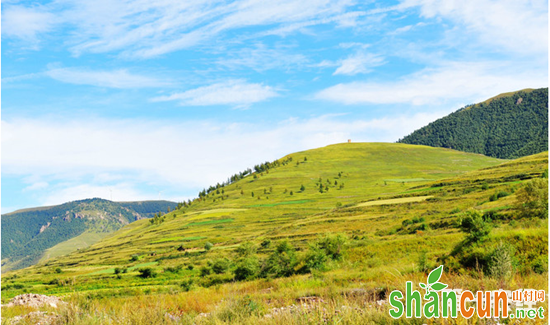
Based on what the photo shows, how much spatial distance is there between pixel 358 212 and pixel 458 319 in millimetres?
114550

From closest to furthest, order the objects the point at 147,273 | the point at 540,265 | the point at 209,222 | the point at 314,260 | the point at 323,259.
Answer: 1. the point at 540,265
2. the point at 323,259
3. the point at 314,260
4. the point at 147,273
5. the point at 209,222

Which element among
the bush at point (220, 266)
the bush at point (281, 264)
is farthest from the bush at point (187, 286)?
the bush at point (281, 264)

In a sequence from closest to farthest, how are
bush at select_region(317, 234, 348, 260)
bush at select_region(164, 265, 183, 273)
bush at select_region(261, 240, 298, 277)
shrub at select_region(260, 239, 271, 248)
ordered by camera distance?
bush at select_region(261, 240, 298, 277) < bush at select_region(317, 234, 348, 260) < bush at select_region(164, 265, 183, 273) < shrub at select_region(260, 239, 271, 248)

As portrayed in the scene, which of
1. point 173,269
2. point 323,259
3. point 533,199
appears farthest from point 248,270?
point 173,269

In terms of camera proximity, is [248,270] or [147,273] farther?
[147,273]

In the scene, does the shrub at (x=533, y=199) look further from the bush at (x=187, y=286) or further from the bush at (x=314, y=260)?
the bush at (x=187, y=286)

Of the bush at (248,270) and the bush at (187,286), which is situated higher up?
the bush at (248,270)

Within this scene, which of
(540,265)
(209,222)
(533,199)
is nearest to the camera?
(540,265)

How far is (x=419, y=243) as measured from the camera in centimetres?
4581

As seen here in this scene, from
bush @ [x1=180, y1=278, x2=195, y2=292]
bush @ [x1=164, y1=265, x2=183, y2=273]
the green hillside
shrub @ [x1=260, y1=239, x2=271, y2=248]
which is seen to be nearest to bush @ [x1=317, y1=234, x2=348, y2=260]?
the green hillside

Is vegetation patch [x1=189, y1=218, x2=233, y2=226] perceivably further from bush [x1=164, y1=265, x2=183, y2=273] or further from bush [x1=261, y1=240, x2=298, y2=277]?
bush [x1=261, y1=240, x2=298, y2=277]

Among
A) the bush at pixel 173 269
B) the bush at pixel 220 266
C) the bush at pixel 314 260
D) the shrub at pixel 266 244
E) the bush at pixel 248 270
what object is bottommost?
the bush at pixel 173 269

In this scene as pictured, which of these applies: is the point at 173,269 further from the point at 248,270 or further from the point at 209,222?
the point at 209,222

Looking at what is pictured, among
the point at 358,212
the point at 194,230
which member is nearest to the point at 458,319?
the point at 358,212
